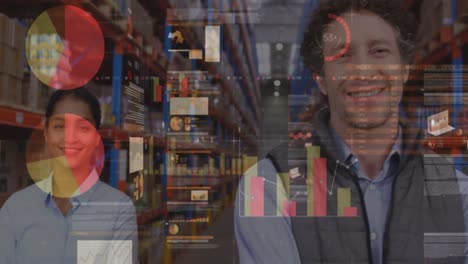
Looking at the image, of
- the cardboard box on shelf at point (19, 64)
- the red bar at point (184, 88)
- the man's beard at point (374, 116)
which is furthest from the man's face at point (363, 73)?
the cardboard box on shelf at point (19, 64)

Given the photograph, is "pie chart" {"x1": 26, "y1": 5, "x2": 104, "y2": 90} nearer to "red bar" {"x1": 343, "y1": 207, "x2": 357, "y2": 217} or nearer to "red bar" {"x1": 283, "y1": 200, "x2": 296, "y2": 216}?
"red bar" {"x1": 283, "y1": 200, "x2": 296, "y2": 216}

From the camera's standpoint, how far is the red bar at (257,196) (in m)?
2.68

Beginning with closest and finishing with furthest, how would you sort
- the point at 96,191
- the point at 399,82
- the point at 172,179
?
1. the point at 399,82
2. the point at 172,179
3. the point at 96,191

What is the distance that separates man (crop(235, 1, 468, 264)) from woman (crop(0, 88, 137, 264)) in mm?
687

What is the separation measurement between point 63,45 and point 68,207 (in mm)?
870

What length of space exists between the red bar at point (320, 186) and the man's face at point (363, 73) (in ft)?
0.71

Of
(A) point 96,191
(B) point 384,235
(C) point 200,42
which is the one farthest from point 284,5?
(A) point 96,191

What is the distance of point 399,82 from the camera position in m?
2.60

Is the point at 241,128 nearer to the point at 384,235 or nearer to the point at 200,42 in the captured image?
the point at 200,42

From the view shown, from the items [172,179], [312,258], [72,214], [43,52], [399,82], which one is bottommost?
[312,258]

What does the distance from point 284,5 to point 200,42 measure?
449 mm

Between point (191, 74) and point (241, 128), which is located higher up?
point (191, 74)

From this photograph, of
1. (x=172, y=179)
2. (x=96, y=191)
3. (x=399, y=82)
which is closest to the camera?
(x=399, y=82)

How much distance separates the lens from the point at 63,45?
3029 mm
